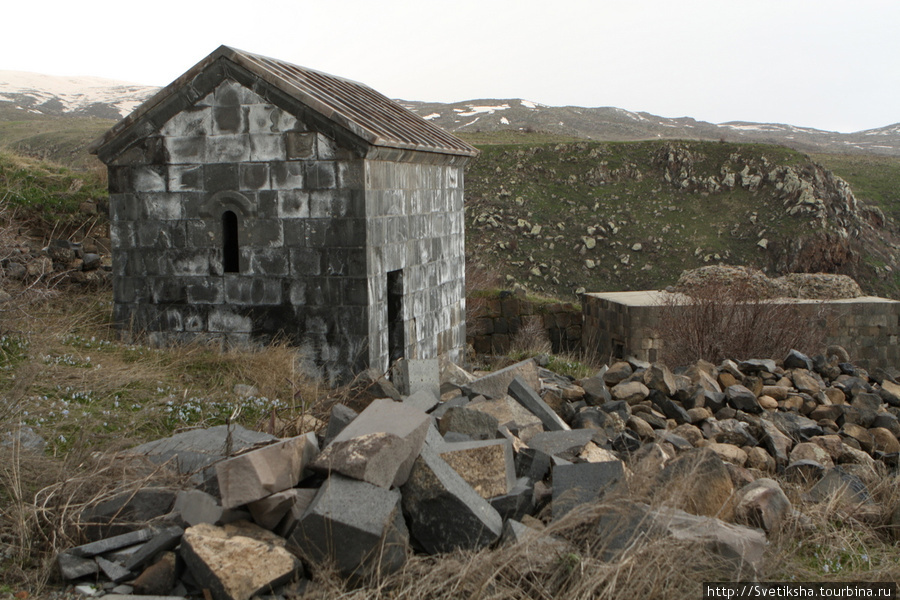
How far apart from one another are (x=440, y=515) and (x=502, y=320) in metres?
12.2

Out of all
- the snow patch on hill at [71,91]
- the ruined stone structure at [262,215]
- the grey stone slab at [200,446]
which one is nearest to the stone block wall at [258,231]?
the ruined stone structure at [262,215]

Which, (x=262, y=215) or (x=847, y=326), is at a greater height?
(x=262, y=215)

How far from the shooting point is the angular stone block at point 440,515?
3.87 metres

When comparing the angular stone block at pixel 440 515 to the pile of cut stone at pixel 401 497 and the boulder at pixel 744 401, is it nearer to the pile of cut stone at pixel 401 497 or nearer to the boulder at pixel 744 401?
the pile of cut stone at pixel 401 497

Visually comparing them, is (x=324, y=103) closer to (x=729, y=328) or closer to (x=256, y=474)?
(x=256, y=474)

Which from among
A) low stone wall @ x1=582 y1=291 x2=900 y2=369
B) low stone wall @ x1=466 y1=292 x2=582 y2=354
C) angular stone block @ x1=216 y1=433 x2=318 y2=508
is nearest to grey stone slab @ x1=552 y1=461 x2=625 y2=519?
angular stone block @ x1=216 y1=433 x2=318 y2=508

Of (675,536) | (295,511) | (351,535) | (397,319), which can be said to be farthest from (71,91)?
(675,536)

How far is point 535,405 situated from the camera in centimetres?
638

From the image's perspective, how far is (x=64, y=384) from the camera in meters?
6.52

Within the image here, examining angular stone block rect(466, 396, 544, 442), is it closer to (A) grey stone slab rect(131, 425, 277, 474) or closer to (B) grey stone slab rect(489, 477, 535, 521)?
(B) grey stone slab rect(489, 477, 535, 521)

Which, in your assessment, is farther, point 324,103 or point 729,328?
point 729,328

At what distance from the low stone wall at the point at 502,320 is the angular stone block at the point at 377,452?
37.6ft

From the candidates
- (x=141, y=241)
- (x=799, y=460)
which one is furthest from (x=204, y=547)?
(x=141, y=241)

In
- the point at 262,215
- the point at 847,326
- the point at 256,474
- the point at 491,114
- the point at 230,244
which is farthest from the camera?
the point at 491,114
